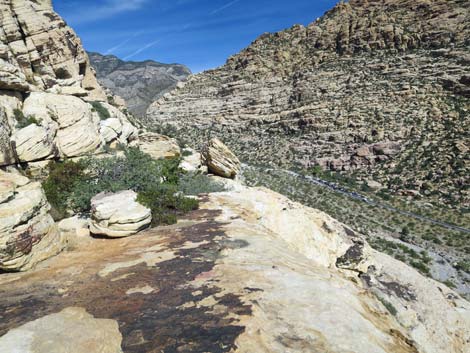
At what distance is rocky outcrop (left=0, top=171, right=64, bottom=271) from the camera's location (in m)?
6.23

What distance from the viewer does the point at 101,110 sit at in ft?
65.7

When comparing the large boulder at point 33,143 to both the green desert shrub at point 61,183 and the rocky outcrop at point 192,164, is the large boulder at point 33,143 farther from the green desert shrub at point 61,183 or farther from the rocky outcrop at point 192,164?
the rocky outcrop at point 192,164

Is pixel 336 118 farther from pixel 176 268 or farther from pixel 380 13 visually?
pixel 176 268

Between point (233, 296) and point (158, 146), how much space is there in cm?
1648

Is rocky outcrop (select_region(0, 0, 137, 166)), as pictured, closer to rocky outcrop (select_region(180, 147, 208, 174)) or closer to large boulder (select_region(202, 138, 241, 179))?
rocky outcrop (select_region(180, 147, 208, 174))

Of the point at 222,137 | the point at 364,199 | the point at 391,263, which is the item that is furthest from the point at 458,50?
the point at 391,263

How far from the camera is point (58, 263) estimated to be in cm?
678

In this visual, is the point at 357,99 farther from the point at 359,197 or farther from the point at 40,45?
the point at 40,45

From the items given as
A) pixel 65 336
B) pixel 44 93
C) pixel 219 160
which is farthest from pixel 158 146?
pixel 65 336

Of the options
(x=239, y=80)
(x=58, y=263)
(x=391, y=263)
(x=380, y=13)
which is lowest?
(x=391, y=263)

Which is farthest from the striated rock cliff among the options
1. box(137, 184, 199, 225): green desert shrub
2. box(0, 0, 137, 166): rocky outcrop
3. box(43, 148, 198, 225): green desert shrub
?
box(43, 148, 198, 225): green desert shrub

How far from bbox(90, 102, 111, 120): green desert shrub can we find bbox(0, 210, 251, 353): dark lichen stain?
15.3 m

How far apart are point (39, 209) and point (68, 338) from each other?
4.25 metres

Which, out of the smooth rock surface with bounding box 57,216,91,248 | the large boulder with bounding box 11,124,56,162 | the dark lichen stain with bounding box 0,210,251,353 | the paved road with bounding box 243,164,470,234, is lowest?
the paved road with bounding box 243,164,470,234
